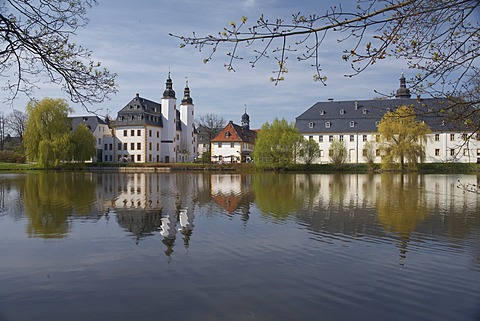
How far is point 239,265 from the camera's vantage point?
25.8ft

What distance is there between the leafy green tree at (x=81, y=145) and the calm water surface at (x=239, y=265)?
42.2 meters

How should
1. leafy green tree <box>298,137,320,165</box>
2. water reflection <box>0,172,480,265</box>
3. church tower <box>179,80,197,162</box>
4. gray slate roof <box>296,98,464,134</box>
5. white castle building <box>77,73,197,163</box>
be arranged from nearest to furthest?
water reflection <box>0,172,480,265</box>
leafy green tree <box>298,137,320,165</box>
gray slate roof <box>296,98,464,134</box>
white castle building <box>77,73,197,163</box>
church tower <box>179,80,197,162</box>

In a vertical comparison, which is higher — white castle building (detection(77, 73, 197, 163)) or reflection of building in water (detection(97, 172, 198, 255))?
white castle building (detection(77, 73, 197, 163))

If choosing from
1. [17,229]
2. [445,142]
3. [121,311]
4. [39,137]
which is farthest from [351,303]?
[445,142]

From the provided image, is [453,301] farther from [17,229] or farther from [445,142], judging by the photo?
[445,142]

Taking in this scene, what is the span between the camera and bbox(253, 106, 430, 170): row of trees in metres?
49.1

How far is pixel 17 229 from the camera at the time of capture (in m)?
11.2

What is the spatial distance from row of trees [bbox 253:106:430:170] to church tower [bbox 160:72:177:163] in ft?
85.4

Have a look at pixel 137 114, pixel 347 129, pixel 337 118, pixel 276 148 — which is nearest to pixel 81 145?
pixel 137 114

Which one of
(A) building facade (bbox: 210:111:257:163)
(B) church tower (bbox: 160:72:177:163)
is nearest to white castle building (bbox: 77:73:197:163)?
(B) church tower (bbox: 160:72:177:163)

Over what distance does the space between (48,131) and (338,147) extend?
120 feet

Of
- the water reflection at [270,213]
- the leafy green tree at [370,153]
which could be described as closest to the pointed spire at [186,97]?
the leafy green tree at [370,153]

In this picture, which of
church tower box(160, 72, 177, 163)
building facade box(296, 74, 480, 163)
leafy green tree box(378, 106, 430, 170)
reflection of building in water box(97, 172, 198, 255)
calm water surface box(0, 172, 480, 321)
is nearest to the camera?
calm water surface box(0, 172, 480, 321)

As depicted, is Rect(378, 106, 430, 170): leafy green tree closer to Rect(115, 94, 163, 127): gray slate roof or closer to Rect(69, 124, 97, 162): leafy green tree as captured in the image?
Rect(69, 124, 97, 162): leafy green tree
